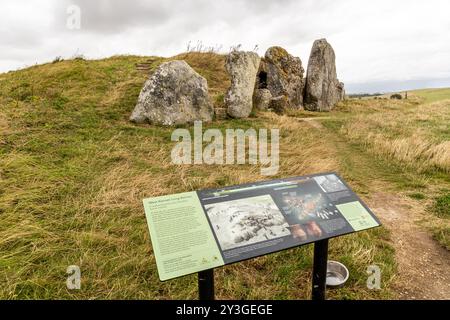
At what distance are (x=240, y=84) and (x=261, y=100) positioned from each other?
62.6 inches

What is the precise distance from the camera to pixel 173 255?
227cm

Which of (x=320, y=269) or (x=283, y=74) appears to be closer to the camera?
(x=320, y=269)

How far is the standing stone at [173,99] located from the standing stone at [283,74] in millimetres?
4781

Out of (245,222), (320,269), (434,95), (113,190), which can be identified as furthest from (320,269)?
(434,95)

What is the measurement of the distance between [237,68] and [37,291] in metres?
9.54

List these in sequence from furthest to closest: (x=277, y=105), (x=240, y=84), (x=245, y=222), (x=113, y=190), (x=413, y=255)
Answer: (x=277, y=105)
(x=240, y=84)
(x=113, y=190)
(x=413, y=255)
(x=245, y=222)

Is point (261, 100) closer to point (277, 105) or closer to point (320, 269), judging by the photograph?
point (277, 105)

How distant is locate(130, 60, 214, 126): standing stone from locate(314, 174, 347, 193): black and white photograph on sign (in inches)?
267

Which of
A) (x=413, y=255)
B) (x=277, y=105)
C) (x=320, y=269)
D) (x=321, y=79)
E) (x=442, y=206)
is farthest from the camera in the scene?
(x=321, y=79)

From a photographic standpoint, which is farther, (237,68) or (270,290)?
(237,68)

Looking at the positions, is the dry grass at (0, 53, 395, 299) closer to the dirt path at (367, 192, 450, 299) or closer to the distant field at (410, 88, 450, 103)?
the dirt path at (367, 192, 450, 299)

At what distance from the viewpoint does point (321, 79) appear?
1575cm

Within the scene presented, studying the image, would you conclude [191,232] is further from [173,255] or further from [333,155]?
[333,155]

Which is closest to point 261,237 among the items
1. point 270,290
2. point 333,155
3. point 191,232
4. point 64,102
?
point 191,232
